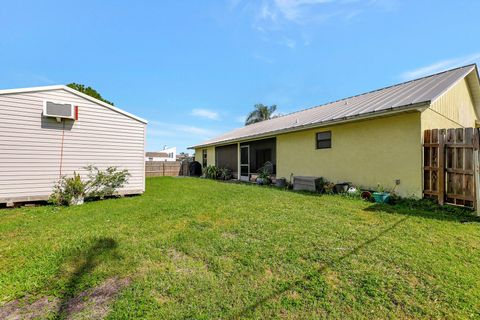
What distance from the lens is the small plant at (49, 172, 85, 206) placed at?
6445mm

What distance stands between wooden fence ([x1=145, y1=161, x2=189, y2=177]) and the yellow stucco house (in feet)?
35.3

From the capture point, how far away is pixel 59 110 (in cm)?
656

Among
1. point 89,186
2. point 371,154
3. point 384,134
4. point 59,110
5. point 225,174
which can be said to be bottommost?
point 89,186

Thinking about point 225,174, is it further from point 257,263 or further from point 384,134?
point 257,263

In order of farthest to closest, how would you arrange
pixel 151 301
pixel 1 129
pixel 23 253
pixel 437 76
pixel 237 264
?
pixel 437 76 < pixel 1 129 < pixel 23 253 < pixel 237 264 < pixel 151 301

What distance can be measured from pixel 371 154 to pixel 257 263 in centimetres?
619

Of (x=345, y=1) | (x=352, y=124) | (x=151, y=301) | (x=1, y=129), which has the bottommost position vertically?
(x=151, y=301)

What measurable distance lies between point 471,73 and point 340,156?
226 inches

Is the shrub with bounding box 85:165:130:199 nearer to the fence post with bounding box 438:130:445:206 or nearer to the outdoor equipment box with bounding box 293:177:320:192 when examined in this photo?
the outdoor equipment box with bounding box 293:177:320:192

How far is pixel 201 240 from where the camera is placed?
11.5 feet

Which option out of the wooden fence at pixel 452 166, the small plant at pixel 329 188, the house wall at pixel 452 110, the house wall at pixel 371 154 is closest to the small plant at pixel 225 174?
the house wall at pixel 371 154

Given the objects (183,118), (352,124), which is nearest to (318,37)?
(352,124)

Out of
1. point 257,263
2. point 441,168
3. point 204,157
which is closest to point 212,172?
point 204,157

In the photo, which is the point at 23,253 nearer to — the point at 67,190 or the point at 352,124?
the point at 67,190
